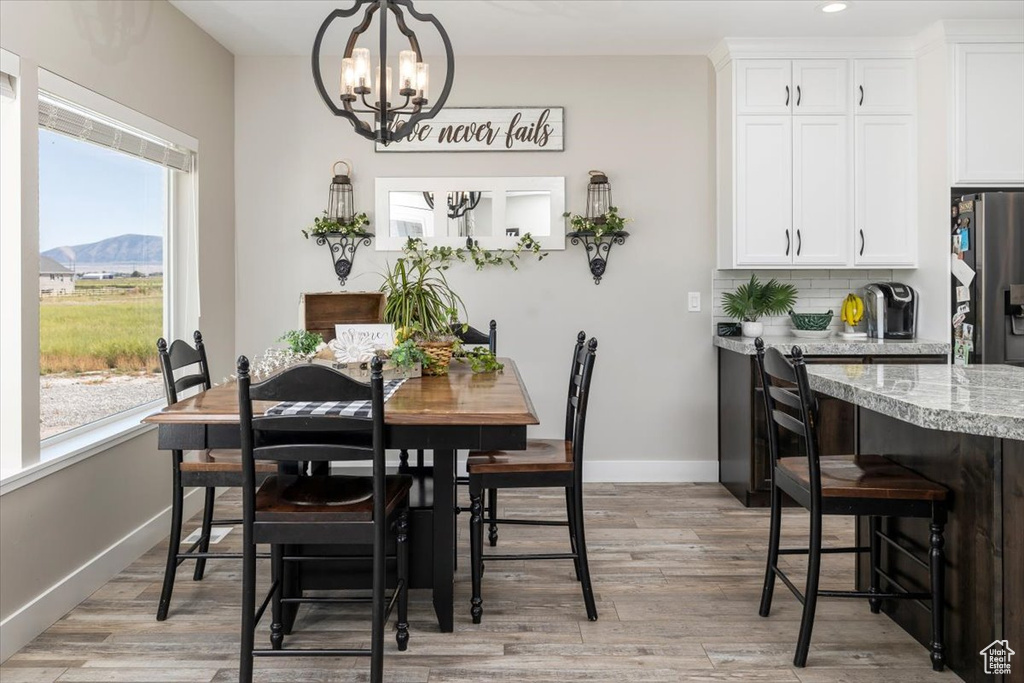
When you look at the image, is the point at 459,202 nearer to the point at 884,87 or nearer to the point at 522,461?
the point at 522,461

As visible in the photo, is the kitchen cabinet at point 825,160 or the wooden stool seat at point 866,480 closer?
the wooden stool seat at point 866,480

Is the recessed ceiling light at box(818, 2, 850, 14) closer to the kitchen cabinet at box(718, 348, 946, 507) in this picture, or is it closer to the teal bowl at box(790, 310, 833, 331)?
the teal bowl at box(790, 310, 833, 331)

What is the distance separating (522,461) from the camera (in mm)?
2504

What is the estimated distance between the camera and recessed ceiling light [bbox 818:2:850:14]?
142 inches

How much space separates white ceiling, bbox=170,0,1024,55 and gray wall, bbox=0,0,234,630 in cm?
28

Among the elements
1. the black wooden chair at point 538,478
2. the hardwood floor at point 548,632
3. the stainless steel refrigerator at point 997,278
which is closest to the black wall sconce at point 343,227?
the hardwood floor at point 548,632

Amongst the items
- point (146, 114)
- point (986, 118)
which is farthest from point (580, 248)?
point (146, 114)

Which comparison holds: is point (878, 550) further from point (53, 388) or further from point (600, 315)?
point (53, 388)

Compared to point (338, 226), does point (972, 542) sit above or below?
below

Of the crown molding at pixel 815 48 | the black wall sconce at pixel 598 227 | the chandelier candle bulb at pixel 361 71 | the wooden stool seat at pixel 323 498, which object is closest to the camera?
the wooden stool seat at pixel 323 498

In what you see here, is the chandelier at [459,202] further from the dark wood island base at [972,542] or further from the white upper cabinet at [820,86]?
the dark wood island base at [972,542]

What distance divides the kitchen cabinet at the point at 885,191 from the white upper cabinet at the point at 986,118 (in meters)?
0.28

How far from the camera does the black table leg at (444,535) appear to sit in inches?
92.7

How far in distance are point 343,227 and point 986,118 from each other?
363 centimetres
